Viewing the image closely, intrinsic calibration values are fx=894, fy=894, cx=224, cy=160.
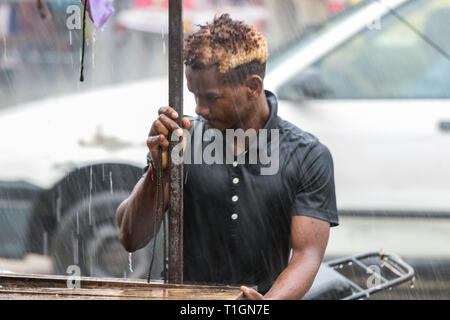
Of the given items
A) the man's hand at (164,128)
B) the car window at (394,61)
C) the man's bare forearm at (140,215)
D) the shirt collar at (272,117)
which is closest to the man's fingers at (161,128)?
the man's hand at (164,128)

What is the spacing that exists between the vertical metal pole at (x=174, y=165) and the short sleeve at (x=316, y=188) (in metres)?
0.50

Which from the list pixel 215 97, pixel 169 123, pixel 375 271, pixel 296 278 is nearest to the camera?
pixel 169 123

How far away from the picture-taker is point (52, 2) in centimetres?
1230

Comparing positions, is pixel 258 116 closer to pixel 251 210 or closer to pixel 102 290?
pixel 251 210

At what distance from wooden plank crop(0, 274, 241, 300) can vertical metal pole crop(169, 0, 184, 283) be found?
0.09 m

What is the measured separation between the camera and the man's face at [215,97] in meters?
3.12

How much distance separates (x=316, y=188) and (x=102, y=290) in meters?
0.87

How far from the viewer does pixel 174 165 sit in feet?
9.29

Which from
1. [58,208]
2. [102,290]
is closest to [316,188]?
[102,290]

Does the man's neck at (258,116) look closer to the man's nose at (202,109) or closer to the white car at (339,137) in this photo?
the man's nose at (202,109)

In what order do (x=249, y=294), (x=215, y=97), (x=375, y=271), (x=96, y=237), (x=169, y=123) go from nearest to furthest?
(x=249, y=294) → (x=169, y=123) → (x=215, y=97) → (x=375, y=271) → (x=96, y=237)

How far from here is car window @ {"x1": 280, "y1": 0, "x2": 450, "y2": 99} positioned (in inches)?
216

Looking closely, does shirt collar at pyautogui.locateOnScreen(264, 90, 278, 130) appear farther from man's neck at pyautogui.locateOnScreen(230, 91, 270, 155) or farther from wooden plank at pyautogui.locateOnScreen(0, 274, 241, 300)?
wooden plank at pyautogui.locateOnScreen(0, 274, 241, 300)
